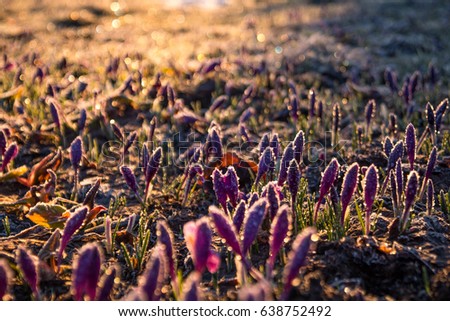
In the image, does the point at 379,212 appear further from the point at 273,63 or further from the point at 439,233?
the point at 273,63

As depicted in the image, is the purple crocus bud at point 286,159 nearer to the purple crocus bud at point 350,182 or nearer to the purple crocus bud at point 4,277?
the purple crocus bud at point 350,182

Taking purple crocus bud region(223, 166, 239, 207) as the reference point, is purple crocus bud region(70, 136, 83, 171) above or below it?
above

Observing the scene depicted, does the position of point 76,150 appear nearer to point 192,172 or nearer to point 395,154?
point 192,172

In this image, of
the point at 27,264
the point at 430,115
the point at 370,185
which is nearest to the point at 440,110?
the point at 430,115

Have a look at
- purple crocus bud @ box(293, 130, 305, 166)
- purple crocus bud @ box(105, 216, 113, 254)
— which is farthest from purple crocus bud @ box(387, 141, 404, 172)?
purple crocus bud @ box(105, 216, 113, 254)

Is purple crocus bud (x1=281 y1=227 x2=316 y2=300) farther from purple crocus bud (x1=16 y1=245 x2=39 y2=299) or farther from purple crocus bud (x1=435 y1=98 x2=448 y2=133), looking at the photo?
purple crocus bud (x1=435 y1=98 x2=448 y2=133)

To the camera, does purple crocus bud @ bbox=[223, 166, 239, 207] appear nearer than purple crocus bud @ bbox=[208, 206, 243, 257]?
No

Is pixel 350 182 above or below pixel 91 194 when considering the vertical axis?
above

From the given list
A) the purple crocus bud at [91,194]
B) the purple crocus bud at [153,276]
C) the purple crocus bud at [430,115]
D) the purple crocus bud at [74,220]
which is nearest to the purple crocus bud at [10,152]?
the purple crocus bud at [91,194]

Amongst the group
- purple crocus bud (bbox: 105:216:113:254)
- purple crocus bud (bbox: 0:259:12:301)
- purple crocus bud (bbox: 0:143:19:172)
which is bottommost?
purple crocus bud (bbox: 105:216:113:254)
